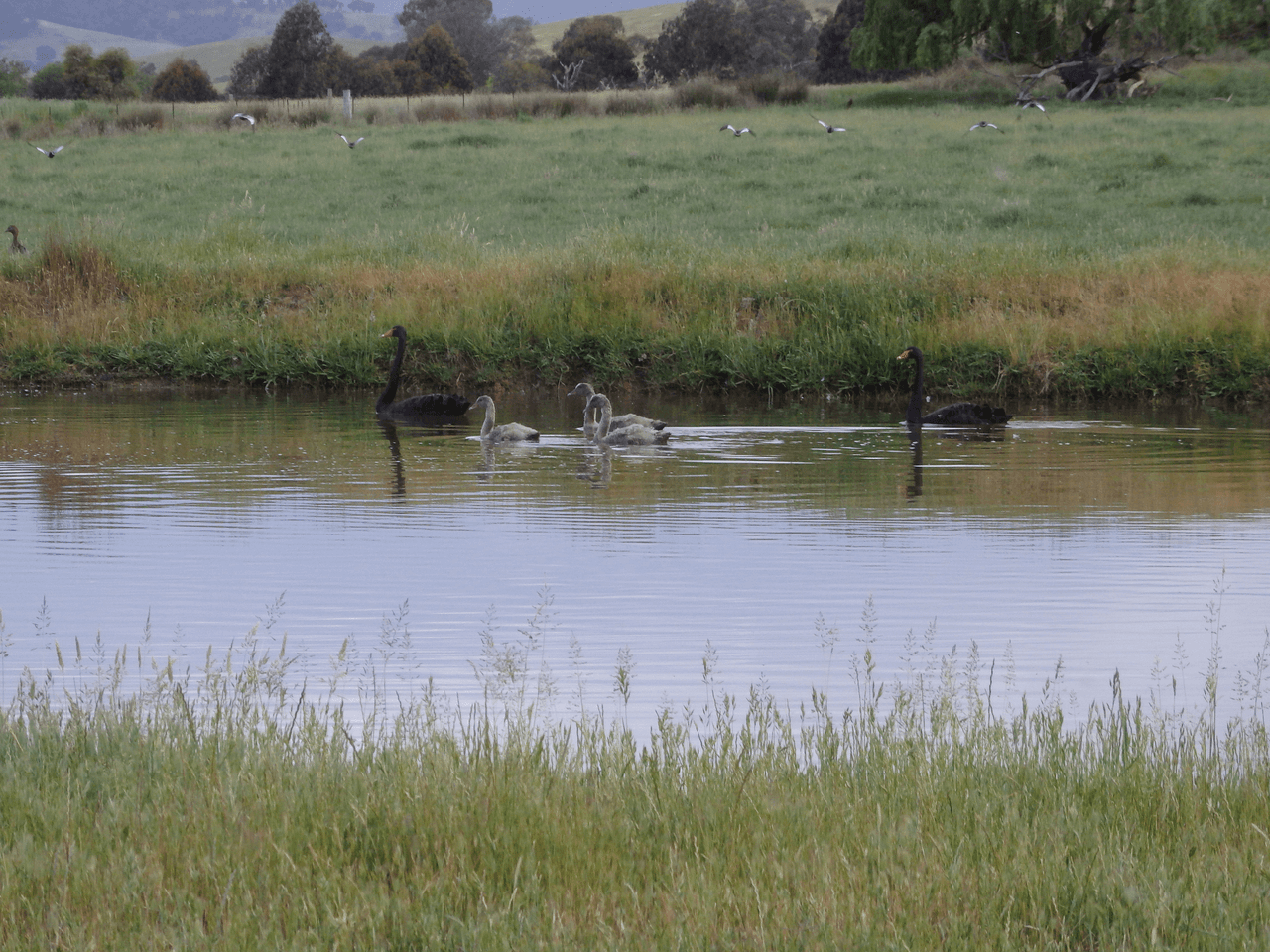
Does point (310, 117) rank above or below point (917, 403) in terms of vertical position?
above

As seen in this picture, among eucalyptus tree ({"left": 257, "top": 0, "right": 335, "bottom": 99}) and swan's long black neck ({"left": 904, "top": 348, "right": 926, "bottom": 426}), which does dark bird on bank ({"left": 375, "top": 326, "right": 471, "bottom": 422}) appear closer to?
swan's long black neck ({"left": 904, "top": 348, "right": 926, "bottom": 426})

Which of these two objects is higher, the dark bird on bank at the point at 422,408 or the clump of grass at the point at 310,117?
the clump of grass at the point at 310,117

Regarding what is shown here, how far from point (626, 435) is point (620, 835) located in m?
11.8

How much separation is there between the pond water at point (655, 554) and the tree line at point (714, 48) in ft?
132

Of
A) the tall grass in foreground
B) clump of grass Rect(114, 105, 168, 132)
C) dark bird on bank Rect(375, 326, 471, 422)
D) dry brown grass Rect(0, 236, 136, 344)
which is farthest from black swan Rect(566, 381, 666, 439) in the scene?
clump of grass Rect(114, 105, 168, 132)

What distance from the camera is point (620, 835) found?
189 inches

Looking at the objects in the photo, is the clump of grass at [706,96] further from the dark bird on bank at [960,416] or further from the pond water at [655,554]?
the pond water at [655,554]

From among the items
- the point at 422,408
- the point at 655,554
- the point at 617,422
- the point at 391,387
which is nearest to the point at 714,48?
the point at 391,387

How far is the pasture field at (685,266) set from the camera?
21.2 meters

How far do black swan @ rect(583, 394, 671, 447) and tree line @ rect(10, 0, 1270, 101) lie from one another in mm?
41667

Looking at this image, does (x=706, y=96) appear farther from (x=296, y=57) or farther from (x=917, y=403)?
(x=296, y=57)

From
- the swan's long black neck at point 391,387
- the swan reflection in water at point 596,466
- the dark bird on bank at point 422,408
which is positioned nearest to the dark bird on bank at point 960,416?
the swan reflection in water at point 596,466

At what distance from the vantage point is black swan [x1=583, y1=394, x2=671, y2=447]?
53.8 ft

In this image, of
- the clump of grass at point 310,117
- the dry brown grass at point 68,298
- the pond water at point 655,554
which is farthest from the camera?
the clump of grass at point 310,117
